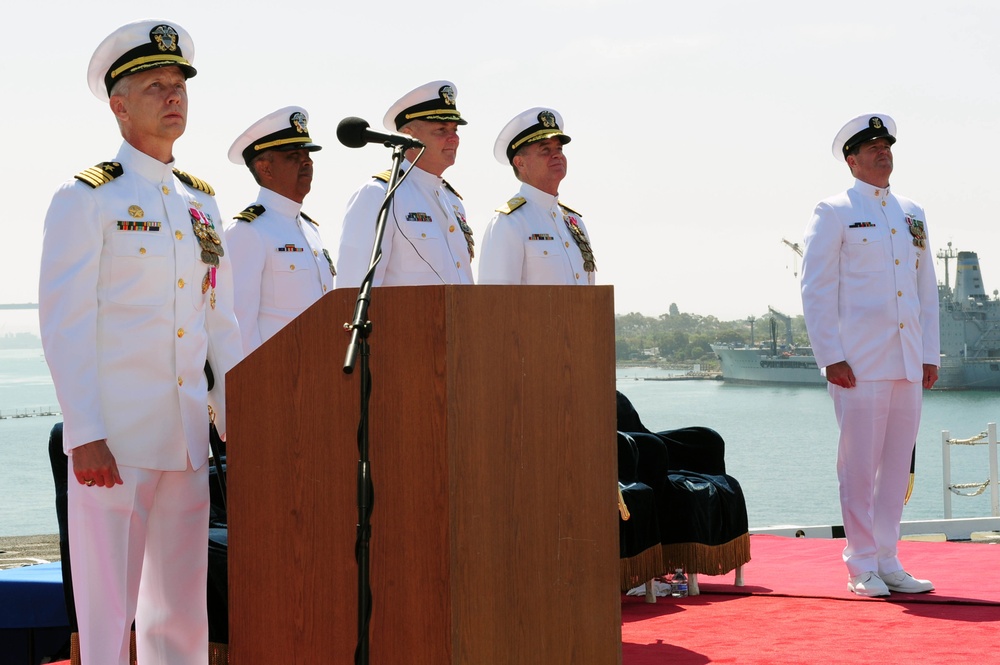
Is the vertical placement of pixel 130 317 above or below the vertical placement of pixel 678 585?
above

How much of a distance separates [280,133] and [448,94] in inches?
26.8

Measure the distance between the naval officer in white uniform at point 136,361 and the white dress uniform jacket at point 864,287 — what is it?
2.90 metres

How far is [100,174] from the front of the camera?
113 inches

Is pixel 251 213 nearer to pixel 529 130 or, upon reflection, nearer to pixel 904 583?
pixel 529 130

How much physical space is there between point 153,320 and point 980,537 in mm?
5760

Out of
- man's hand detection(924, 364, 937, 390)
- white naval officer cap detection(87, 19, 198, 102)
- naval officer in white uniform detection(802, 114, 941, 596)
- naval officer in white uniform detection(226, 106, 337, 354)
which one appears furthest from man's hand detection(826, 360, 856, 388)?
white naval officer cap detection(87, 19, 198, 102)

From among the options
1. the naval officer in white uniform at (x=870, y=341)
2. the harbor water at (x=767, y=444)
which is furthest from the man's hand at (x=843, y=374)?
the harbor water at (x=767, y=444)

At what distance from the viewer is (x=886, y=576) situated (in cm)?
514

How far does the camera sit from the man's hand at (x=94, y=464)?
2707 mm

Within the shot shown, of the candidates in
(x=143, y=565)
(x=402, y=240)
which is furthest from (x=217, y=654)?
(x=402, y=240)

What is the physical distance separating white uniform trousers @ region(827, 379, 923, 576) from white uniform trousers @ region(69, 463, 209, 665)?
3.02m

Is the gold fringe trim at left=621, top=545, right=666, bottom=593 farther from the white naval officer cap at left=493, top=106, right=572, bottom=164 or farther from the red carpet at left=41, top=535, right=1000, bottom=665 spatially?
the white naval officer cap at left=493, top=106, right=572, bottom=164

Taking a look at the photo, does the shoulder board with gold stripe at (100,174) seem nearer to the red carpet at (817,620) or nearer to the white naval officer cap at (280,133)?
the white naval officer cap at (280,133)

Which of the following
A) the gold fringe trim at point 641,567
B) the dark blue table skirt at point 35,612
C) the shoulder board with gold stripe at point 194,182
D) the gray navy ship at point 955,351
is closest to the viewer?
the shoulder board with gold stripe at point 194,182
